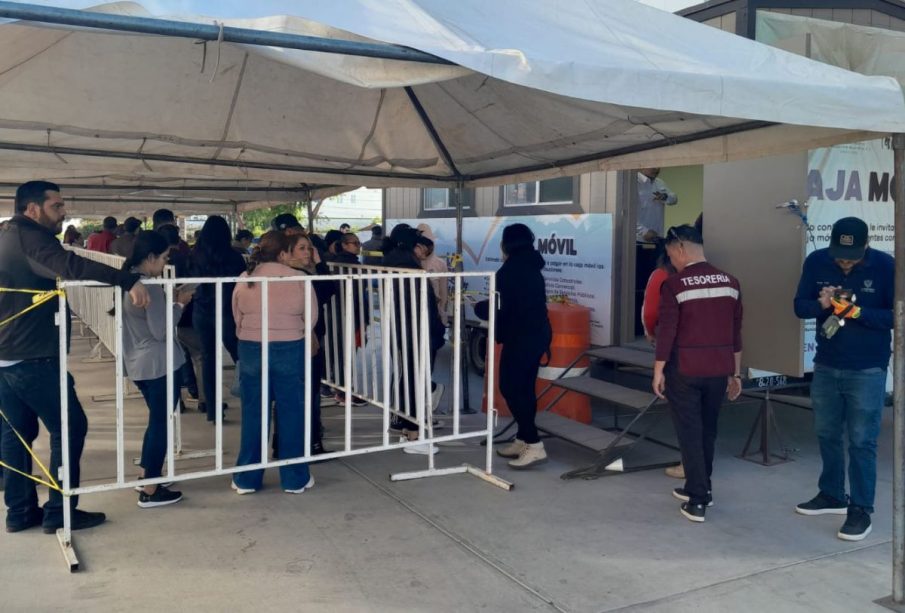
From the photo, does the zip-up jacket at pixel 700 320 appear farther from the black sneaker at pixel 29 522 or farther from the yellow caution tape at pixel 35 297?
the black sneaker at pixel 29 522

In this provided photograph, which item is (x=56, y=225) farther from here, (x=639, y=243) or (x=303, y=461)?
(x=639, y=243)

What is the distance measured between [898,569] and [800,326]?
2.37 metres

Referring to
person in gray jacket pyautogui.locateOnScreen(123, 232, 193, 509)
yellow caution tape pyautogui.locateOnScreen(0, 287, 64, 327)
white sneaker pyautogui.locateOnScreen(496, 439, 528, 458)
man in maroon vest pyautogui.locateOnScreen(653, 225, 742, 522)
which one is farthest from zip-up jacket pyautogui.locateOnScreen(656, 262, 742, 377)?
yellow caution tape pyautogui.locateOnScreen(0, 287, 64, 327)

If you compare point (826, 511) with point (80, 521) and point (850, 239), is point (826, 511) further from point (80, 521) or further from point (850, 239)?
point (80, 521)

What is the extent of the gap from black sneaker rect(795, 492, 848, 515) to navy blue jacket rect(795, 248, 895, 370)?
92 cm

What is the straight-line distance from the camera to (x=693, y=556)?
4.16 meters

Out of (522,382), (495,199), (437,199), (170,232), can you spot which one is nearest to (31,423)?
(522,382)

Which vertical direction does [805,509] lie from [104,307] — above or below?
below

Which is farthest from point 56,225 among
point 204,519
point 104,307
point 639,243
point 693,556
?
point 639,243

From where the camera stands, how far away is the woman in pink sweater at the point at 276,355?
477 cm

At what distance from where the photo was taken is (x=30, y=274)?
4.11 metres

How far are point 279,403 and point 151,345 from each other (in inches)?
34.4

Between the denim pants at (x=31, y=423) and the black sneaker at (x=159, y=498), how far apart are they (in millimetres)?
450

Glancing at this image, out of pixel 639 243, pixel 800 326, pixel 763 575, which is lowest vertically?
pixel 763 575
